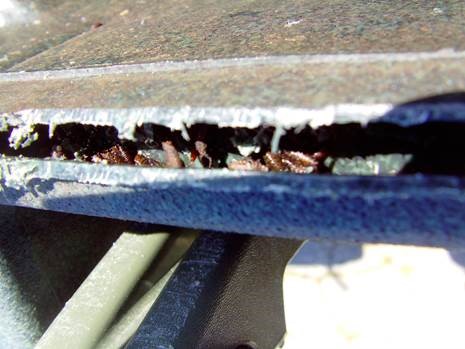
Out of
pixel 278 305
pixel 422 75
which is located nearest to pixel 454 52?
pixel 422 75

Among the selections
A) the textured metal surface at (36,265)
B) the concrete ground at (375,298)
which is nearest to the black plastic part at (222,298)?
the textured metal surface at (36,265)

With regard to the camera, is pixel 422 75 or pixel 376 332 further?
pixel 376 332

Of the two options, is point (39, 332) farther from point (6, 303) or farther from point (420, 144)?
point (420, 144)

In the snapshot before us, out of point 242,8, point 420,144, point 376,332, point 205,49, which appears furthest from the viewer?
point 376,332

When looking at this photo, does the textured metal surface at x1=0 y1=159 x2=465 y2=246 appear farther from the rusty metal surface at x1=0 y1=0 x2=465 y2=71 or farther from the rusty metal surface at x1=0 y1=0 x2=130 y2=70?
the rusty metal surface at x1=0 y1=0 x2=130 y2=70

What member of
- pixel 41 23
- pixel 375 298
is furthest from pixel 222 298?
pixel 375 298

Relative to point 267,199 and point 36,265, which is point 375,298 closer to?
point 36,265
